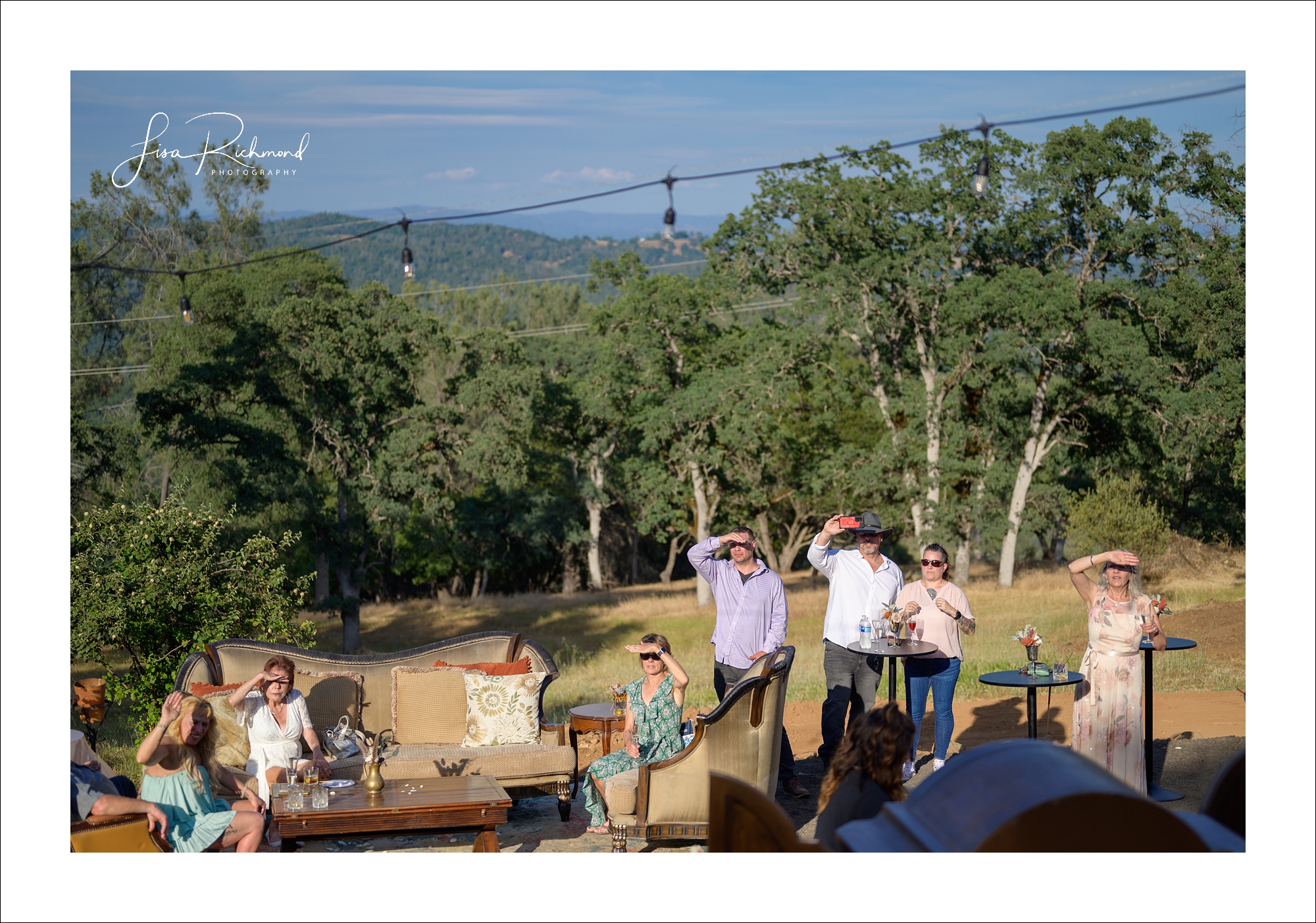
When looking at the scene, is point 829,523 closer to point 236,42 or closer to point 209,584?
point 236,42

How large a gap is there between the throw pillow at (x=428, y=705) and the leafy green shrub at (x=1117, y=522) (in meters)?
15.4

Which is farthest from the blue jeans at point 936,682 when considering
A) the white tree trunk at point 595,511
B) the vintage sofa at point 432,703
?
the white tree trunk at point 595,511

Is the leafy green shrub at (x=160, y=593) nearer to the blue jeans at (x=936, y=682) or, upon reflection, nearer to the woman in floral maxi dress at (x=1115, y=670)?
the blue jeans at (x=936, y=682)

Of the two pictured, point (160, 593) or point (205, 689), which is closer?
point (205, 689)

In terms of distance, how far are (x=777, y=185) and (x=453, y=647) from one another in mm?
18181

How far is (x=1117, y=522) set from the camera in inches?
767

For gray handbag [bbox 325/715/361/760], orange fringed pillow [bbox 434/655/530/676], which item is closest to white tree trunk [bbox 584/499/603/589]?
orange fringed pillow [bbox 434/655/530/676]

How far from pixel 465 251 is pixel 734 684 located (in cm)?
6378

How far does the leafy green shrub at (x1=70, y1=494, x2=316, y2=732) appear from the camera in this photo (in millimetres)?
8094

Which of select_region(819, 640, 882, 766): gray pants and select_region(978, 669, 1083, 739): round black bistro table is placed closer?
select_region(978, 669, 1083, 739): round black bistro table

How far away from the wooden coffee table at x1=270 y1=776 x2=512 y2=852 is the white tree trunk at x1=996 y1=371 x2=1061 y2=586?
19415 millimetres

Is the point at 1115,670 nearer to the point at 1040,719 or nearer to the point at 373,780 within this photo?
the point at 1040,719

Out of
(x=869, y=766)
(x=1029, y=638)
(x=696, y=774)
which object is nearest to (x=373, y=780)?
(x=696, y=774)

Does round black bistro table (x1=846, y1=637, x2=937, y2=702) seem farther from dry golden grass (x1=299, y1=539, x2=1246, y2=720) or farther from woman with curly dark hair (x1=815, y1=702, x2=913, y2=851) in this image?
dry golden grass (x1=299, y1=539, x2=1246, y2=720)
